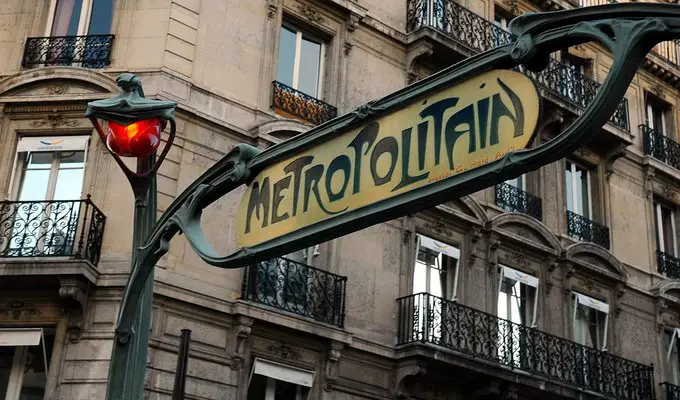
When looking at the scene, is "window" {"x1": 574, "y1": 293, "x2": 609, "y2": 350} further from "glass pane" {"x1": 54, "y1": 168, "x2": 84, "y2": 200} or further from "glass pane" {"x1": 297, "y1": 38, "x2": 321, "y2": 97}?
"glass pane" {"x1": 54, "y1": 168, "x2": 84, "y2": 200}

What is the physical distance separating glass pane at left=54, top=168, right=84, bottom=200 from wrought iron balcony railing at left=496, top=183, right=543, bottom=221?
8.92m

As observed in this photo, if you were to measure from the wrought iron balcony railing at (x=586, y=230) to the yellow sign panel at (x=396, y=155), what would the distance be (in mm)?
17574

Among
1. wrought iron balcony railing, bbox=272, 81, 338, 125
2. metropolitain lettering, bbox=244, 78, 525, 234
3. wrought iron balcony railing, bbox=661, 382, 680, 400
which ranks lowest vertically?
metropolitain lettering, bbox=244, 78, 525, 234

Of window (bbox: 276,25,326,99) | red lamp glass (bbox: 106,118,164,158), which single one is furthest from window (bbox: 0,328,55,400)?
red lamp glass (bbox: 106,118,164,158)

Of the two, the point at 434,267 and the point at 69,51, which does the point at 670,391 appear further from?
the point at 69,51

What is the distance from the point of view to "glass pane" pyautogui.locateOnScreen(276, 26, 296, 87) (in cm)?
1788

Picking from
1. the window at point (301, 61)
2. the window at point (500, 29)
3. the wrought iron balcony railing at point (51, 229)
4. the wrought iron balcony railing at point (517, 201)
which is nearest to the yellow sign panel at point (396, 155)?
the wrought iron balcony railing at point (51, 229)

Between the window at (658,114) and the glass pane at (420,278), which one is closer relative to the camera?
the glass pane at (420,278)

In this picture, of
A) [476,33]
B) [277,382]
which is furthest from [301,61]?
[277,382]

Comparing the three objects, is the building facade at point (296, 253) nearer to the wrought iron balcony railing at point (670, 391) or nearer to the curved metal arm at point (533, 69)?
the wrought iron balcony railing at point (670, 391)

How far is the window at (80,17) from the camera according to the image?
54.6ft

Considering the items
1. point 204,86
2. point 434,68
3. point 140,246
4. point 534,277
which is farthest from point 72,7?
point 140,246

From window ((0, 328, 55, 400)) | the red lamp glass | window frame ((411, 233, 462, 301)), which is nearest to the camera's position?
the red lamp glass

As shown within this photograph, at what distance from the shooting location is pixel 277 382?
52.5 ft
